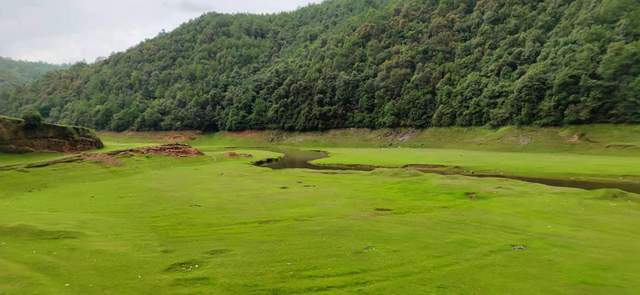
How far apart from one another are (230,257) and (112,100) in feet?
613

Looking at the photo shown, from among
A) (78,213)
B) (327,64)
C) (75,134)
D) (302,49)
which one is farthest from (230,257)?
(302,49)

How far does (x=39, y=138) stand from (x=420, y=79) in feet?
314

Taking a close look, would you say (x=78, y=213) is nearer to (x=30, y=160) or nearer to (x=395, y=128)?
(x=30, y=160)

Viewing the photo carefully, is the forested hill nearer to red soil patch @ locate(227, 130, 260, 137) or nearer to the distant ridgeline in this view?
red soil patch @ locate(227, 130, 260, 137)

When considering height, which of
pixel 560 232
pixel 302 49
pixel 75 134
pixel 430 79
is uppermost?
pixel 302 49

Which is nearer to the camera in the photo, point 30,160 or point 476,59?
point 30,160

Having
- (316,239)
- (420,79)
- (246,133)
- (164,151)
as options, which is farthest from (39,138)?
(420,79)

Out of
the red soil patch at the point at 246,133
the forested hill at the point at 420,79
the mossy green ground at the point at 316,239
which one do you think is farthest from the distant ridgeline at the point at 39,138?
the red soil patch at the point at 246,133

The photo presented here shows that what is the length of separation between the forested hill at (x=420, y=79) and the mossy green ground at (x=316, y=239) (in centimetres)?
6306

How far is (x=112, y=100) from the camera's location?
18275 cm

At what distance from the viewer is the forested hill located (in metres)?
86.4

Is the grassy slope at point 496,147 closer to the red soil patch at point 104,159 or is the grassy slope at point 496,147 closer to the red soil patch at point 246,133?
the red soil patch at point 246,133

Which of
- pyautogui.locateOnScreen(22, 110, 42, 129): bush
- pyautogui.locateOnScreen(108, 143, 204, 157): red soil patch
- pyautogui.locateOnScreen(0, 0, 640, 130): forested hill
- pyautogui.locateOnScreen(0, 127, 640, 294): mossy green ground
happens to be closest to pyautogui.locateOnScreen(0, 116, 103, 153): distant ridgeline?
pyautogui.locateOnScreen(22, 110, 42, 129): bush

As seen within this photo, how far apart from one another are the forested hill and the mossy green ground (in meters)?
63.1
